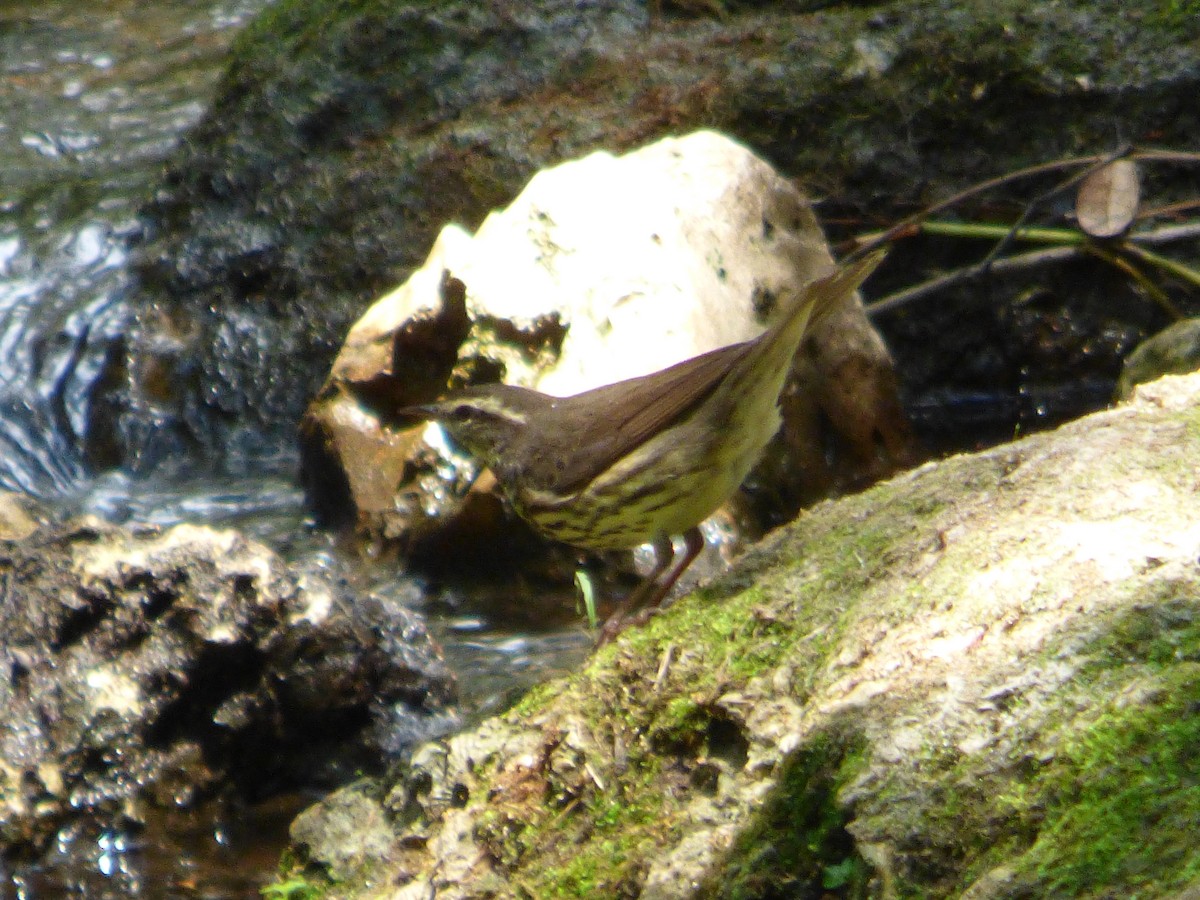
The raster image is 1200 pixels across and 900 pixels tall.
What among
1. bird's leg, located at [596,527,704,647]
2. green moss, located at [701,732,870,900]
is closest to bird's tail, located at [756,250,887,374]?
bird's leg, located at [596,527,704,647]

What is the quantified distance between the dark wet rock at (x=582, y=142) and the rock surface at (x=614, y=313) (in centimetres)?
155

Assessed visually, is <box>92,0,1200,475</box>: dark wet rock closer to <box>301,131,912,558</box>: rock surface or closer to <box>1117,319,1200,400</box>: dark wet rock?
<box>301,131,912,558</box>: rock surface

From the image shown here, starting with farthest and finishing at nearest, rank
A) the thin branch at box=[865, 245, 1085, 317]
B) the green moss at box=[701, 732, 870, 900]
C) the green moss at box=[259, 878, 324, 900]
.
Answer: the thin branch at box=[865, 245, 1085, 317] → the green moss at box=[259, 878, 324, 900] → the green moss at box=[701, 732, 870, 900]

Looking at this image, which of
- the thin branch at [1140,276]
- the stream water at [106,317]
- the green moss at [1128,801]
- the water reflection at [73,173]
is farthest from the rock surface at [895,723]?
the water reflection at [73,173]

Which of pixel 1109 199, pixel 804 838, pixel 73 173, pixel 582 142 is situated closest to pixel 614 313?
pixel 582 142

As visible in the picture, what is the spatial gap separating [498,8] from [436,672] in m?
6.18

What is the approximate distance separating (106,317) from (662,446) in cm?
646

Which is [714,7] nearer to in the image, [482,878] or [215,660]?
[215,660]

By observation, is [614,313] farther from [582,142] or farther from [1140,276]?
[1140,276]

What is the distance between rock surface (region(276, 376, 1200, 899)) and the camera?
7.04 ft

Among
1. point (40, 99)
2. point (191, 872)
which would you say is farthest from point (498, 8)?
point (191, 872)

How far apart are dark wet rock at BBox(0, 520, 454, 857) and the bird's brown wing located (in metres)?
1.20

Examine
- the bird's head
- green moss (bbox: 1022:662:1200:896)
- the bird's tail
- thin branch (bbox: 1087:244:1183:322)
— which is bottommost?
thin branch (bbox: 1087:244:1183:322)

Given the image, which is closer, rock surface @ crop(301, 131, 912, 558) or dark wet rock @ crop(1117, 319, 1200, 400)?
dark wet rock @ crop(1117, 319, 1200, 400)
